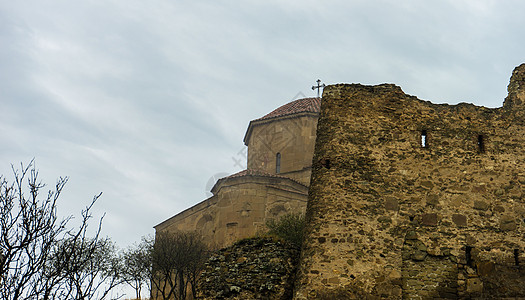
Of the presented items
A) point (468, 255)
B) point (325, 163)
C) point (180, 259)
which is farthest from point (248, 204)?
point (468, 255)

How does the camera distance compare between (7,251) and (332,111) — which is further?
(332,111)

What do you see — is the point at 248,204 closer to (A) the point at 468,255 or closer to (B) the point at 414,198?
(B) the point at 414,198

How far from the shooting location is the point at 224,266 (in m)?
13.3

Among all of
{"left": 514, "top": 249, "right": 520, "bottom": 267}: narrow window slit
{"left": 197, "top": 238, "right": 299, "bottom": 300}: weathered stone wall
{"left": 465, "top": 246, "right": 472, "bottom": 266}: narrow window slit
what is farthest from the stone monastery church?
{"left": 514, "top": 249, "right": 520, "bottom": 267}: narrow window slit

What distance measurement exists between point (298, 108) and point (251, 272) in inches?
767

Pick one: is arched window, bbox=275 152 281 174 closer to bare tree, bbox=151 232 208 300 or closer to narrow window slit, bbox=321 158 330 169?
bare tree, bbox=151 232 208 300

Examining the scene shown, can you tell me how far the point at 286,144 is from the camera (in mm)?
30953

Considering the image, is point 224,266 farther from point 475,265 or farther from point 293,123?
point 293,123

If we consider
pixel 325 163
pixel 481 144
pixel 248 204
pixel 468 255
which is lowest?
pixel 468 255

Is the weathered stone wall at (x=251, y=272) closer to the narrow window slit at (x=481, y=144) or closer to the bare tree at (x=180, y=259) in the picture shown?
the narrow window slit at (x=481, y=144)

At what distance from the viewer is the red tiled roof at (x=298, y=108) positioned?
3142 centimetres

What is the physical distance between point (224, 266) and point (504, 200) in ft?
20.3

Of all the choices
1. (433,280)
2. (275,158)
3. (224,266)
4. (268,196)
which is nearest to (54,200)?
(224,266)

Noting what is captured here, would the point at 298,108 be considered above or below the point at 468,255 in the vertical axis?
above
